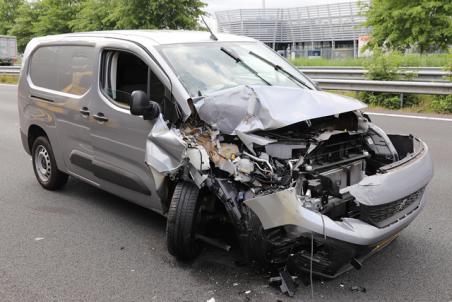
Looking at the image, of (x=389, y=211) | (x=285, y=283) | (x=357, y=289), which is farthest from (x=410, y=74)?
(x=285, y=283)

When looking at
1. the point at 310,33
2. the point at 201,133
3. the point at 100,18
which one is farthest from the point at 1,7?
the point at 201,133

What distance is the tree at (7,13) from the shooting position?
49781 mm

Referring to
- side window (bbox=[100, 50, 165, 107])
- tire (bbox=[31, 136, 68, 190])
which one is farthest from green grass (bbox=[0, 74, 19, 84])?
side window (bbox=[100, 50, 165, 107])

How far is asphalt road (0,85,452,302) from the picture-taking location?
3570mm

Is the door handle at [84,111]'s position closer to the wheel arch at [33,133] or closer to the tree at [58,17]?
the wheel arch at [33,133]

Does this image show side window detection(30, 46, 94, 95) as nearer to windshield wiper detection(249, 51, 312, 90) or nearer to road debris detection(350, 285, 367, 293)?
windshield wiper detection(249, 51, 312, 90)

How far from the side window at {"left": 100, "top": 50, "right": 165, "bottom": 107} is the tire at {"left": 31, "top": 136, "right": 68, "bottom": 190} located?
143cm

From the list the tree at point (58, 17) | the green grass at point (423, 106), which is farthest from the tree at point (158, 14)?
the tree at point (58, 17)

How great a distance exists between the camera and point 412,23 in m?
21.9

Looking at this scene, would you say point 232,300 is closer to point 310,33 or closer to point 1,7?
point 310,33

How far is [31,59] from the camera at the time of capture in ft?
19.9

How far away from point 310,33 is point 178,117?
4798 centimetres

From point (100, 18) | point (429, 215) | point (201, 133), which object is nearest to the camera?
point (201, 133)

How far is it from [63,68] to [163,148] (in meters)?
2.22
